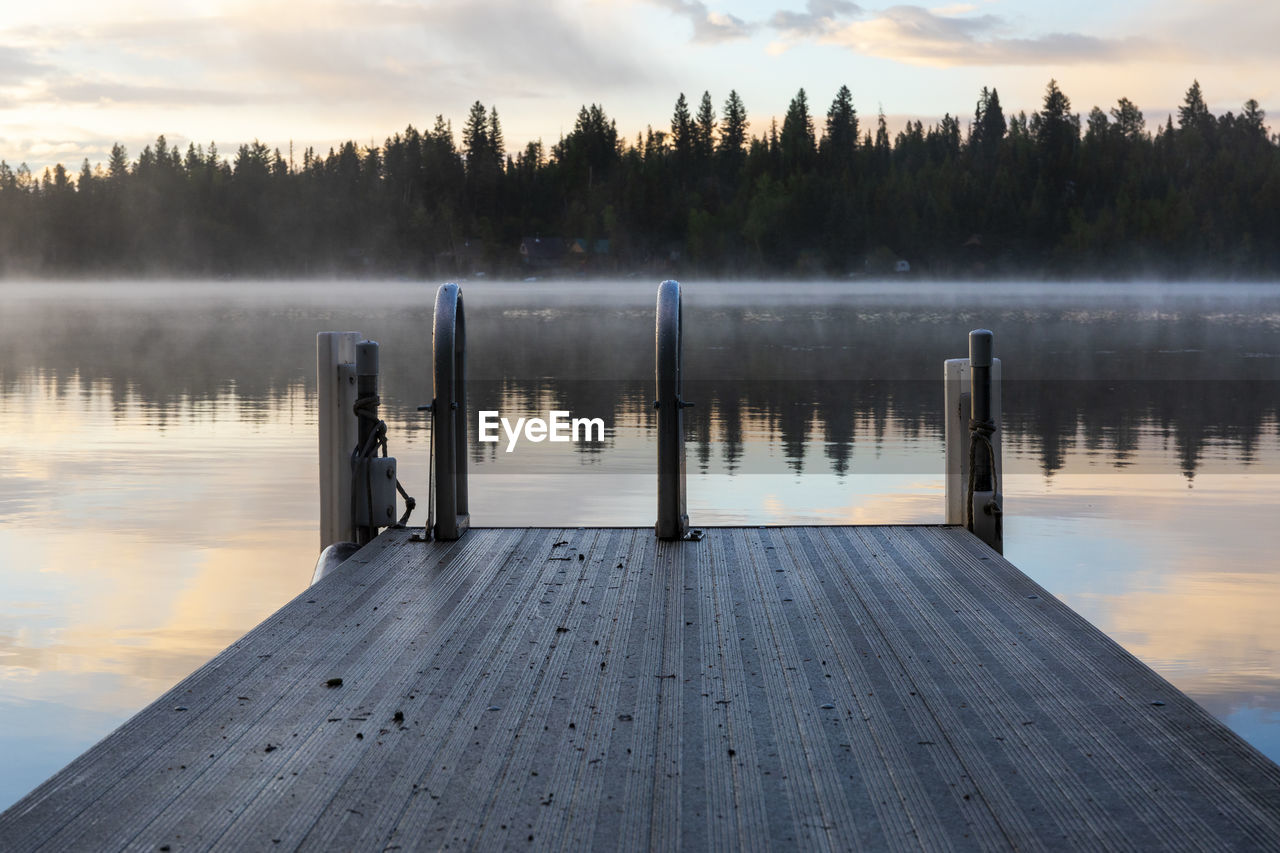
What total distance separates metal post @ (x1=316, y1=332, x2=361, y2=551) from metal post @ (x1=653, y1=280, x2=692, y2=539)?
1.54 metres

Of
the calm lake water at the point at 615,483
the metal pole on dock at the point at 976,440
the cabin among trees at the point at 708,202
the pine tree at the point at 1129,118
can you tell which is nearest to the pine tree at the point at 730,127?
the cabin among trees at the point at 708,202

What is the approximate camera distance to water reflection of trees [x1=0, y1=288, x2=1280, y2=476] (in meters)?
17.4

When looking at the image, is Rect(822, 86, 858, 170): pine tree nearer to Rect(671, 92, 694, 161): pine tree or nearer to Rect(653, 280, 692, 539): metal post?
Rect(671, 92, 694, 161): pine tree

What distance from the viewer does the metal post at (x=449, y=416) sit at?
20.0ft

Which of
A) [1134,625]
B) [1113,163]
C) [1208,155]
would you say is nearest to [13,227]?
[1113,163]

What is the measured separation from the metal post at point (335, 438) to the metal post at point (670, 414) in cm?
154

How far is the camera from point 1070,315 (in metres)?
69.1

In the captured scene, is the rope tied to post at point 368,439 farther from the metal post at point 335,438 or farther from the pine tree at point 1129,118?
the pine tree at point 1129,118

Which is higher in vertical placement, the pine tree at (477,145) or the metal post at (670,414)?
the pine tree at (477,145)

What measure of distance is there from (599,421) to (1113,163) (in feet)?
426

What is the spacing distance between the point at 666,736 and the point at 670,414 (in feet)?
9.52

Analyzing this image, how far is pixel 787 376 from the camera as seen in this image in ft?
90.4

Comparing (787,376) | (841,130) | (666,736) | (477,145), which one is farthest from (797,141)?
(666,736)

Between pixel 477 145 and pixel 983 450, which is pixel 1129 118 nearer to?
pixel 477 145
